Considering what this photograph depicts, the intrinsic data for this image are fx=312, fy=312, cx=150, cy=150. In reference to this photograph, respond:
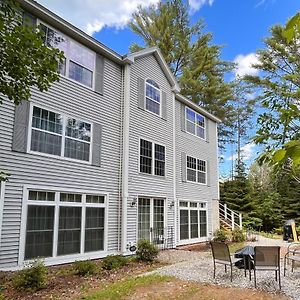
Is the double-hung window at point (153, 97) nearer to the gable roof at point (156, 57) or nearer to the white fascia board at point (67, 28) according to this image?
the gable roof at point (156, 57)

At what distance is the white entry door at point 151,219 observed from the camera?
41.8 feet

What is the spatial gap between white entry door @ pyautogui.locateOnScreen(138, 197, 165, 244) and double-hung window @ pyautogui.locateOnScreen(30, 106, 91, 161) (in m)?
3.56

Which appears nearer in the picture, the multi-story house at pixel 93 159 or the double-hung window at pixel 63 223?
the multi-story house at pixel 93 159

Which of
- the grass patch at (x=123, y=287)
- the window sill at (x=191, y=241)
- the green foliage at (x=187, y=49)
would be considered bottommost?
the grass patch at (x=123, y=287)

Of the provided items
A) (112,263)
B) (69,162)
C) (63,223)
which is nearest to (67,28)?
(69,162)

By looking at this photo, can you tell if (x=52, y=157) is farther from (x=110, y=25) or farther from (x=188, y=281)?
(x=110, y=25)

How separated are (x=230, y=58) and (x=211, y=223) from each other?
54.9 feet

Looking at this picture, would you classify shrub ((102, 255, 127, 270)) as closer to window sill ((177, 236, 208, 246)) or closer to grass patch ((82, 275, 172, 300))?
grass patch ((82, 275, 172, 300))

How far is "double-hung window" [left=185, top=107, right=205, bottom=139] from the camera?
17234mm

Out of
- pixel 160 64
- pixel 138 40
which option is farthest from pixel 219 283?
pixel 138 40

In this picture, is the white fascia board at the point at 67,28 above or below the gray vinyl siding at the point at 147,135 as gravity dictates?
above

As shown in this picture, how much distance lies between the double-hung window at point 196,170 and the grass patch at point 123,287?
888 centimetres

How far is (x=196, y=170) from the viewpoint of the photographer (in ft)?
57.3

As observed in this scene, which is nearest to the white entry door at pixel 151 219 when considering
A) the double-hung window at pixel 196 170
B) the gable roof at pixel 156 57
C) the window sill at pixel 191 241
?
the window sill at pixel 191 241
